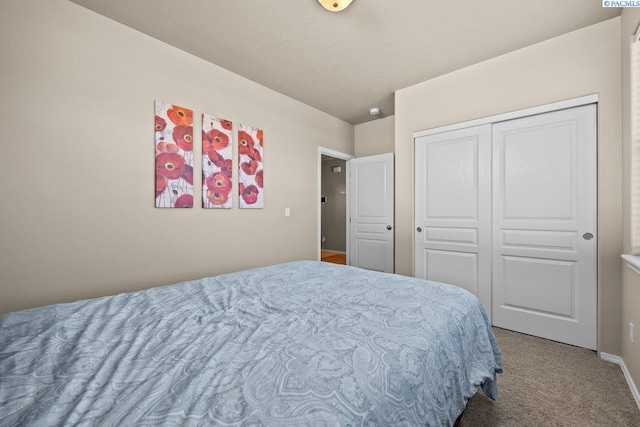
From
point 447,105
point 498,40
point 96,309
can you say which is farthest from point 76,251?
point 498,40

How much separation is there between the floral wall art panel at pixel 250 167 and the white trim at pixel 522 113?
1952 mm

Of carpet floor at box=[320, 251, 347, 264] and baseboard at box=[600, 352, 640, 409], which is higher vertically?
carpet floor at box=[320, 251, 347, 264]

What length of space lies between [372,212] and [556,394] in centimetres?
272

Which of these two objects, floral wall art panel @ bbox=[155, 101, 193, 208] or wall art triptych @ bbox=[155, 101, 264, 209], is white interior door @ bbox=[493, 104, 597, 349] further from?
floral wall art panel @ bbox=[155, 101, 193, 208]

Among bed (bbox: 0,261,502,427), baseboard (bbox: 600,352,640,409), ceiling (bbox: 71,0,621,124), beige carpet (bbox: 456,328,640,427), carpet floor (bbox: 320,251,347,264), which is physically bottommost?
beige carpet (bbox: 456,328,640,427)

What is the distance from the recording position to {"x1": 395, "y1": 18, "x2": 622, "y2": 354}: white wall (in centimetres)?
202

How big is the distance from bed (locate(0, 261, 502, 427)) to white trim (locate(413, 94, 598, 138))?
6.67 ft

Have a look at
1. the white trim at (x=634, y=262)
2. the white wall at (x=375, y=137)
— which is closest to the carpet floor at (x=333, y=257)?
the white wall at (x=375, y=137)

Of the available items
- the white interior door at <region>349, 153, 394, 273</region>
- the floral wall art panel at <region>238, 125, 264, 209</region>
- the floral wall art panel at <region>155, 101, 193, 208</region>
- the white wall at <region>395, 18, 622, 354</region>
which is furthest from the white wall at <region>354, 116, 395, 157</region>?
the floral wall art panel at <region>155, 101, 193, 208</region>

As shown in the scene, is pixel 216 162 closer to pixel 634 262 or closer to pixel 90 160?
pixel 90 160

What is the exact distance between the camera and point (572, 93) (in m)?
2.21

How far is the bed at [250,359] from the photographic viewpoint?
61 centimetres

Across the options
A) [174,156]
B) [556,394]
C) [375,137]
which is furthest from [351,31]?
[556,394]

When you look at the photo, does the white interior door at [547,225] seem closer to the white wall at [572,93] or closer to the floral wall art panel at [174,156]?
the white wall at [572,93]
